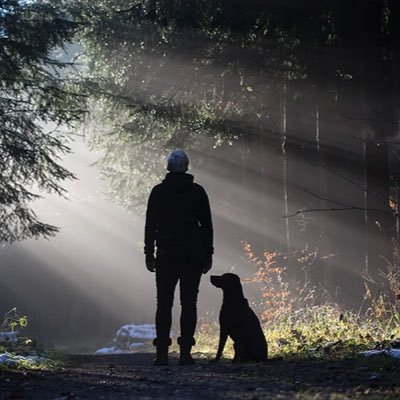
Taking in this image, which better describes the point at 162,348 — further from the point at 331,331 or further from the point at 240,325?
the point at 331,331

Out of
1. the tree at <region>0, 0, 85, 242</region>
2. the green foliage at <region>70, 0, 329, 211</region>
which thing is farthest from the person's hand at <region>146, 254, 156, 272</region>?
the tree at <region>0, 0, 85, 242</region>

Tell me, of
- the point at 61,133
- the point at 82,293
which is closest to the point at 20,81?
the point at 61,133

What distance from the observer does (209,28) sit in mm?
12570

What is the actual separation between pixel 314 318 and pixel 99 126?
53.4ft

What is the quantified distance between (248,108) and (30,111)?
6342 millimetres

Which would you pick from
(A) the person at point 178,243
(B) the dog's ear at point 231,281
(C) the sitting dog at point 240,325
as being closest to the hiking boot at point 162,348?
(A) the person at point 178,243

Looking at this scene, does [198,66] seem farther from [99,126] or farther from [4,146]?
[99,126]

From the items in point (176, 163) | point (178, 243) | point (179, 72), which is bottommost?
point (178, 243)

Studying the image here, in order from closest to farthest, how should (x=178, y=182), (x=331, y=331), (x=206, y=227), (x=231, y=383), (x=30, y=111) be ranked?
1. (x=231, y=383)
2. (x=178, y=182)
3. (x=206, y=227)
4. (x=331, y=331)
5. (x=30, y=111)

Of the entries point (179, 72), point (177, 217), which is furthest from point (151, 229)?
point (179, 72)

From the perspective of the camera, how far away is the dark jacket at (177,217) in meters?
7.20

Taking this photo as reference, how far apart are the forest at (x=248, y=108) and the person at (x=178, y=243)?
8.70 ft

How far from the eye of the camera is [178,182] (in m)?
7.27

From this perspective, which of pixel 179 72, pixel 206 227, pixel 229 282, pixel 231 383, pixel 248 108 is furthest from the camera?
pixel 248 108
